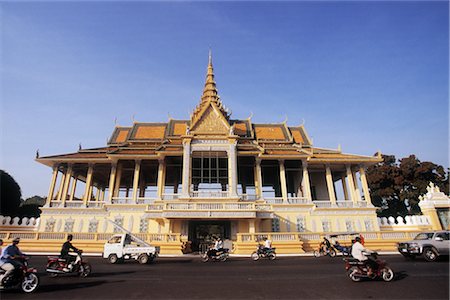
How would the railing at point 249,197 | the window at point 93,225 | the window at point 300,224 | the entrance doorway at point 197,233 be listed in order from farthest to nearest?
the railing at point 249,197 < the window at point 300,224 < the window at point 93,225 < the entrance doorway at point 197,233

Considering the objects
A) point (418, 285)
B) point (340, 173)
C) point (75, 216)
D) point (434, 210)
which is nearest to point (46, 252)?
point (75, 216)

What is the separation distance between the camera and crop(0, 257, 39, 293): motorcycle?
677cm

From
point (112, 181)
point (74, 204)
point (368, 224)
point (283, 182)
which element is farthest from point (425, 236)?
point (74, 204)

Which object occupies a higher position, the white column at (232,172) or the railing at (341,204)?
the white column at (232,172)

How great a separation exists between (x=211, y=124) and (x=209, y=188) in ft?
21.0

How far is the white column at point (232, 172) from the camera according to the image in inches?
901

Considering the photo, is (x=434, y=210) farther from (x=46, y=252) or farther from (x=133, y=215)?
(x=46, y=252)

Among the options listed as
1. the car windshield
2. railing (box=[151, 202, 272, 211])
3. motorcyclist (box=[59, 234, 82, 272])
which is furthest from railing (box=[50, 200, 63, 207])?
the car windshield

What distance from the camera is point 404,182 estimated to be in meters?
37.8

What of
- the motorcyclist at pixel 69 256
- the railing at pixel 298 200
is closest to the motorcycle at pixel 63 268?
the motorcyclist at pixel 69 256

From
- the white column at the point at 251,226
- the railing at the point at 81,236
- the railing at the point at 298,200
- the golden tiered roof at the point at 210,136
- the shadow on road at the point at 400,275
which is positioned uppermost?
the golden tiered roof at the point at 210,136

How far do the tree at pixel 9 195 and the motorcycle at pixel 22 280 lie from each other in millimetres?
26262

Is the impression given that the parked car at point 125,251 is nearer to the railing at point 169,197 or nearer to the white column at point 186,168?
the white column at point 186,168

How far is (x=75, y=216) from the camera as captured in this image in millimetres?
23562
